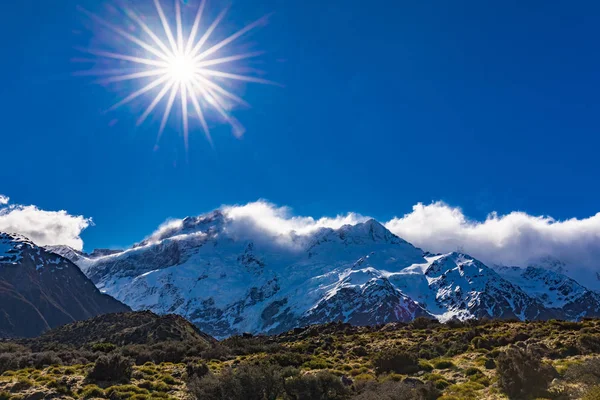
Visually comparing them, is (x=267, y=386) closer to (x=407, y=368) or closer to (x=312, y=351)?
(x=407, y=368)

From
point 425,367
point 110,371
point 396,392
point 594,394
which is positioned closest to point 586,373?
point 594,394

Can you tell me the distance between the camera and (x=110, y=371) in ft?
92.3

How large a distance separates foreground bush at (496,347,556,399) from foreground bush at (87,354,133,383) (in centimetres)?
2215

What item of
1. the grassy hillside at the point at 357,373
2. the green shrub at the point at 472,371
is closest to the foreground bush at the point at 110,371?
the grassy hillside at the point at 357,373

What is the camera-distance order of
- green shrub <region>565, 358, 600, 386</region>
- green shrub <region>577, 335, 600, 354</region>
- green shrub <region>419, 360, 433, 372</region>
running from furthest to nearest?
1. green shrub <region>419, 360, 433, 372</region>
2. green shrub <region>577, 335, 600, 354</region>
3. green shrub <region>565, 358, 600, 386</region>

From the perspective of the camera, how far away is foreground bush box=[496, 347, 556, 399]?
20.0 meters

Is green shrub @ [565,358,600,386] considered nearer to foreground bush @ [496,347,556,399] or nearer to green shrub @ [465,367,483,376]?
foreground bush @ [496,347,556,399]

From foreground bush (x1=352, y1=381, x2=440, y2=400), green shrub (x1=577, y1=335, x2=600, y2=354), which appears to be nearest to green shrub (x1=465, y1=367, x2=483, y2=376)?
foreground bush (x1=352, y1=381, x2=440, y2=400)

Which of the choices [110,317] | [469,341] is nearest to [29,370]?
[469,341]

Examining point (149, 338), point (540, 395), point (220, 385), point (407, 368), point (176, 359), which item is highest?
point (149, 338)

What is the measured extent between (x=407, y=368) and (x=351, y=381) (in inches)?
177

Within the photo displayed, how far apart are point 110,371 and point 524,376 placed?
24194mm

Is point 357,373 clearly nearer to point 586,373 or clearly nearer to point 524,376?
point 524,376

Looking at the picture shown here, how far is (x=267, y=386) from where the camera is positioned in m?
22.8
